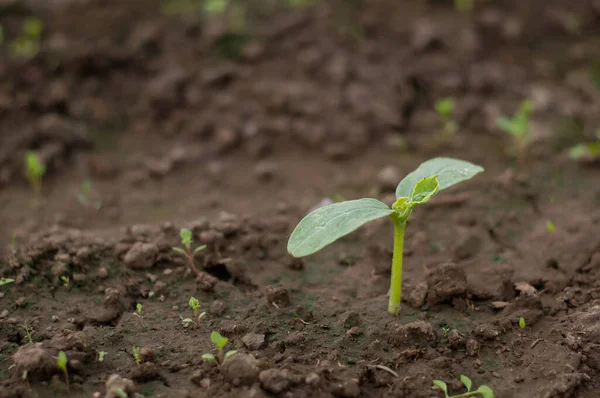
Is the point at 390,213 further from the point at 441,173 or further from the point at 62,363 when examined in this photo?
the point at 62,363

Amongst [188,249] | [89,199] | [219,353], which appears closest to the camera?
[219,353]

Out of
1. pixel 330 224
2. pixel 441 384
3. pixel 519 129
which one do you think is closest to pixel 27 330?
pixel 330 224

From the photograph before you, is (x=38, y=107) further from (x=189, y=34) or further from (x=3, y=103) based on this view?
(x=189, y=34)

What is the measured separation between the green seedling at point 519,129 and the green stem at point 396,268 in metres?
1.35

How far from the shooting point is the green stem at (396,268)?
2.09 m

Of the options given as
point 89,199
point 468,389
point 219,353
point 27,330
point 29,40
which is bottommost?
point 468,389

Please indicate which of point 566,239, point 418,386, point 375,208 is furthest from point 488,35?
point 418,386

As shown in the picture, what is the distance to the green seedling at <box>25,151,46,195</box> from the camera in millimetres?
3172

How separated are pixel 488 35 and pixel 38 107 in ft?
9.34

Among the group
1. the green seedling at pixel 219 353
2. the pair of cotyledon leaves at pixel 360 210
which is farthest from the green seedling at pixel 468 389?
the green seedling at pixel 219 353

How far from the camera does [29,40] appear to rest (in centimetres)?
398

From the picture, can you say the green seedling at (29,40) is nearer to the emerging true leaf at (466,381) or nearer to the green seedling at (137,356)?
the green seedling at (137,356)

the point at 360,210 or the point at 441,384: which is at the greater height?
the point at 360,210

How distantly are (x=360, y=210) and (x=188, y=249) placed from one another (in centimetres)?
79
